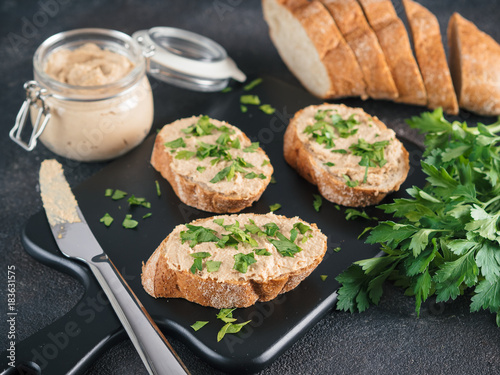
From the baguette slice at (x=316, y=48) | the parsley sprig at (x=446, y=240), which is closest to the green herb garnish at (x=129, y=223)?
the parsley sprig at (x=446, y=240)

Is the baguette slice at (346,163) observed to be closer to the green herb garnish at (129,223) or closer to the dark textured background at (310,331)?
the dark textured background at (310,331)

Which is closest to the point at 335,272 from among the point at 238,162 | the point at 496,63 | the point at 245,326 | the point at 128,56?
the point at 245,326

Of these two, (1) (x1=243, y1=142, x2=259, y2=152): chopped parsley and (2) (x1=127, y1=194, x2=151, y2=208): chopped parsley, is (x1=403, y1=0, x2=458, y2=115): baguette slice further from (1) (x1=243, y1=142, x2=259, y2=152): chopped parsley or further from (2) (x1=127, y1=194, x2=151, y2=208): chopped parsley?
(2) (x1=127, y1=194, x2=151, y2=208): chopped parsley

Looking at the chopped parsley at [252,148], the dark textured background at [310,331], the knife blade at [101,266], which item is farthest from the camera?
the chopped parsley at [252,148]

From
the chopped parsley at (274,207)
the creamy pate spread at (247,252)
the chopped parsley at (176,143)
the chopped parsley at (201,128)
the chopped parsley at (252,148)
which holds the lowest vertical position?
the chopped parsley at (274,207)

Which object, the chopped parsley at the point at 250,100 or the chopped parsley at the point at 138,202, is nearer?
the chopped parsley at the point at 138,202

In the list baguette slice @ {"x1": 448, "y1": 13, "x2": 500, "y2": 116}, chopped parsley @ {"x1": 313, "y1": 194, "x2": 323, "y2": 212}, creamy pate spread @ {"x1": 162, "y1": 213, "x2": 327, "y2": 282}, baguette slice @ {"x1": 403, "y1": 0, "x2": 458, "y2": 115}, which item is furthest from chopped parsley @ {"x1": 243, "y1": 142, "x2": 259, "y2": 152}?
baguette slice @ {"x1": 448, "y1": 13, "x2": 500, "y2": 116}
